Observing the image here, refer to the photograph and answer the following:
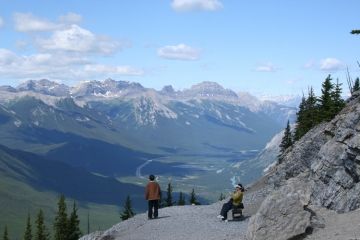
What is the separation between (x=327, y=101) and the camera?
57781 millimetres

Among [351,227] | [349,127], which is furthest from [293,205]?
[349,127]

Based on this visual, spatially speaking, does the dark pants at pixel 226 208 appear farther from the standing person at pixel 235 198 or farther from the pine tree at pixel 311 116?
the pine tree at pixel 311 116

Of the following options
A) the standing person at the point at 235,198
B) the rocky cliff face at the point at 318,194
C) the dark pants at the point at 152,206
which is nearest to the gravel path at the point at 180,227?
the dark pants at the point at 152,206

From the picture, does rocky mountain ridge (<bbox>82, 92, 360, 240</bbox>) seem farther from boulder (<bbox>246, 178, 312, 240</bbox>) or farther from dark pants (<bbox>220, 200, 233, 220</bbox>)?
dark pants (<bbox>220, 200, 233, 220</bbox>)

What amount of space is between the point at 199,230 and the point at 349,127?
12.1 metres

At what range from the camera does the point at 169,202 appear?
348 feet

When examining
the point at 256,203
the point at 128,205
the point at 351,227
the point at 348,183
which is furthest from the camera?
the point at 128,205

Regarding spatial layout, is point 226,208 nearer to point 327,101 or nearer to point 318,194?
point 318,194

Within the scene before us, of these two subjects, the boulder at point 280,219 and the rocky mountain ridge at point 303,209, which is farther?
the rocky mountain ridge at point 303,209

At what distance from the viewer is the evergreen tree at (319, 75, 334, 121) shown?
175ft

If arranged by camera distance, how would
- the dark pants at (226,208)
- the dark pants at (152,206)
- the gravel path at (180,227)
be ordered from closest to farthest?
the gravel path at (180,227)
the dark pants at (226,208)
the dark pants at (152,206)

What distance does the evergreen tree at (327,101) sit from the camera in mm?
53312

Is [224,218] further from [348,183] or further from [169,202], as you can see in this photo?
[169,202]

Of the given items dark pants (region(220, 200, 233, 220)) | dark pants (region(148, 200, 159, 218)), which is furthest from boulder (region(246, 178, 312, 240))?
dark pants (region(148, 200, 159, 218))
